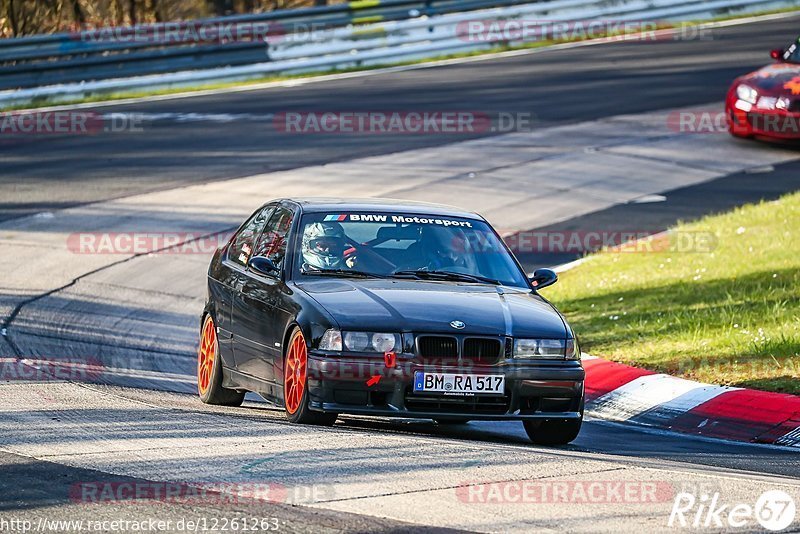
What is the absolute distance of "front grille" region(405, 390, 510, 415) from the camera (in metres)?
8.23

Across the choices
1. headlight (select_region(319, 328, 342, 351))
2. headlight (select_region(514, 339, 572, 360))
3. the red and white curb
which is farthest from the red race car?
headlight (select_region(319, 328, 342, 351))

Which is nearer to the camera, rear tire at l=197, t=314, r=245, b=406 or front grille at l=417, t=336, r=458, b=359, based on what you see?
front grille at l=417, t=336, r=458, b=359

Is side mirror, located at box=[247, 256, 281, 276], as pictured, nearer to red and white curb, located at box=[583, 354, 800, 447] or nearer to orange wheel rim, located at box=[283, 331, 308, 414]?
orange wheel rim, located at box=[283, 331, 308, 414]

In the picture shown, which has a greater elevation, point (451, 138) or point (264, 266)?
point (264, 266)

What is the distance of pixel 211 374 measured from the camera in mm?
9922

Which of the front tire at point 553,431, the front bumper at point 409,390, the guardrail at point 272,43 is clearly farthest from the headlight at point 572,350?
the guardrail at point 272,43

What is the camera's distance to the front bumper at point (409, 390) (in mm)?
8164

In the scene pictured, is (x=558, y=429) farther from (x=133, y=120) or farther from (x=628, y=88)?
(x=628, y=88)

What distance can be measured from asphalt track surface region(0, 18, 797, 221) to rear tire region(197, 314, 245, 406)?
7.73 metres

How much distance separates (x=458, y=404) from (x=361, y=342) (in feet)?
2.16

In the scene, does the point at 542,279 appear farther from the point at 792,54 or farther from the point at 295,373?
the point at 792,54

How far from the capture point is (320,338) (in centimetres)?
823

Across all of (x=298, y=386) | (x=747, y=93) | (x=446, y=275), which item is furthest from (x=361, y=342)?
(x=747, y=93)

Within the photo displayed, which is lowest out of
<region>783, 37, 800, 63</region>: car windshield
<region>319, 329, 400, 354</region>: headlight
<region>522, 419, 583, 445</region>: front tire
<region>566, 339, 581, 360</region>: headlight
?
<region>522, 419, 583, 445</region>: front tire
